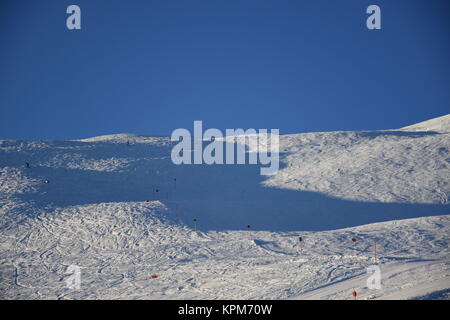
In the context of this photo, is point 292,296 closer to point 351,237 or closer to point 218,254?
point 218,254

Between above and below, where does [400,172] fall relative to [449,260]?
above

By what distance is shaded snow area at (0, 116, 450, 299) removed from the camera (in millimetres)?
17000

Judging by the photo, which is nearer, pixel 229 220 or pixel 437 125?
pixel 229 220

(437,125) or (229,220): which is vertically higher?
(437,125)

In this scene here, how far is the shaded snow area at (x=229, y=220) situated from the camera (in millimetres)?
17000

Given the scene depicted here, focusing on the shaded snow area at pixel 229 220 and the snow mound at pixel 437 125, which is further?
the snow mound at pixel 437 125

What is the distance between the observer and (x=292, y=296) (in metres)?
15.0

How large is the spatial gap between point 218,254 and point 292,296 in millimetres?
6805

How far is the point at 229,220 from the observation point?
27.5 meters

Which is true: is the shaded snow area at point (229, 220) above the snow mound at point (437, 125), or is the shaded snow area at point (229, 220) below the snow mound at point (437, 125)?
below

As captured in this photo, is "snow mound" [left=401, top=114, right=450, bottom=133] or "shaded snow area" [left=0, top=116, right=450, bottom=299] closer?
"shaded snow area" [left=0, top=116, right=450, bottom=299]

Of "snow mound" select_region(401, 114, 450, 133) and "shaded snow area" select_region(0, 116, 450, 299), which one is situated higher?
"snow mound" select_region(401, 114, 450, 133)

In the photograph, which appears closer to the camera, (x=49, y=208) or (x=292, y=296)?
(x=292, y=296)
